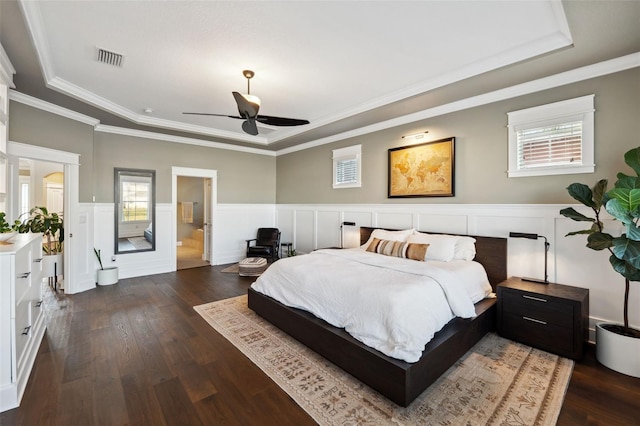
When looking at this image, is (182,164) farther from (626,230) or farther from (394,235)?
(626,230)

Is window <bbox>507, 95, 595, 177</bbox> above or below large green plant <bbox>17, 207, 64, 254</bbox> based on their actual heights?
above

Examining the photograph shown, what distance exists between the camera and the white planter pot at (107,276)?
4844 millimetres

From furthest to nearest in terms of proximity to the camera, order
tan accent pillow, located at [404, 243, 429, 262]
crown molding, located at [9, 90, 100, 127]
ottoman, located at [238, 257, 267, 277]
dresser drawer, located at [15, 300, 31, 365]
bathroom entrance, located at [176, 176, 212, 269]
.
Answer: bathroom entrance, located at [176, 176, 212, 269] < ottoman, located at [238, 257, 267, 277] < tan accent pillow, located at [404, 243, 429, 262] < crown molding, located at [9, 90, 100, 127] < dresser drawer, located at [15, 300, 31, 365]

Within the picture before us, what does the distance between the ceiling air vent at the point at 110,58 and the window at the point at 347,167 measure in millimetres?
3762

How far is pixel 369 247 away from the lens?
4.30m

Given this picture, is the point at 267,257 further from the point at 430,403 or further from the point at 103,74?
the point at 430,403

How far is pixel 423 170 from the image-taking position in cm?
436

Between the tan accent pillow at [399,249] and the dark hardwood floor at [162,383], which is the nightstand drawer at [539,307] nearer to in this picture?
the dark hardwood floor at [162,383]

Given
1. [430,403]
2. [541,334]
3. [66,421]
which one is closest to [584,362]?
[541,334]

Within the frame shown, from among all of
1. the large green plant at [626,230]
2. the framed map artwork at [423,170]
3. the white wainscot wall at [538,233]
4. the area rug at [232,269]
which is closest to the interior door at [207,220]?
the area rug at [232,269]

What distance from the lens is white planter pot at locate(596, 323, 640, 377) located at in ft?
7.63

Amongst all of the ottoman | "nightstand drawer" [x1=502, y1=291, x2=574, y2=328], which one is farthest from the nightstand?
the ottoman

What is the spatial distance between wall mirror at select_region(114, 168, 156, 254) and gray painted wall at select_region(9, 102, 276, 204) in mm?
125

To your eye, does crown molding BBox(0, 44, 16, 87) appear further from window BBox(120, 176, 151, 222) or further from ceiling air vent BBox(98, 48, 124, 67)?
window BBox(120, 176, 151, 222)
